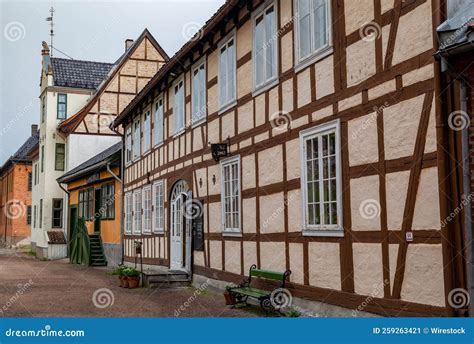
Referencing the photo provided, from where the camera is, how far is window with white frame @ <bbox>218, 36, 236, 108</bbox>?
11969 mm

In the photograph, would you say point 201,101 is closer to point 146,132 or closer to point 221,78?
point 221,78

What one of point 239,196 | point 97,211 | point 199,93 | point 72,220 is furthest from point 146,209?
point 72,220

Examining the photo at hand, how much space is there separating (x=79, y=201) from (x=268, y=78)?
1936 cm

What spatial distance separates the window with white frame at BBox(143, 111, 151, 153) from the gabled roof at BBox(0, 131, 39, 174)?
86.0 feet

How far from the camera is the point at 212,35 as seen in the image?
42.7 ft

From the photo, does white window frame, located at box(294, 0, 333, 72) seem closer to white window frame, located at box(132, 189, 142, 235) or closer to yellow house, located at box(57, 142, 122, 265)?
white window frame, located at box(132, 189, 142, 235)

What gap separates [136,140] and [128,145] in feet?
4.58

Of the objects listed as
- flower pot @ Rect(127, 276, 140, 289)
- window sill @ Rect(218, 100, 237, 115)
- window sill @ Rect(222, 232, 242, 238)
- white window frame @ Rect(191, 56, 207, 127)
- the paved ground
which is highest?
white window frame @ Rect(191, 56, 207, 127)

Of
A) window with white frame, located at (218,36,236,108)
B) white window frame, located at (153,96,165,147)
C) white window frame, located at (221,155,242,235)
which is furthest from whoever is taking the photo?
white window frame, located at (153,96,165,147)

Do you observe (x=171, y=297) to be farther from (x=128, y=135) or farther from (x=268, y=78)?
(x=128, y=135)

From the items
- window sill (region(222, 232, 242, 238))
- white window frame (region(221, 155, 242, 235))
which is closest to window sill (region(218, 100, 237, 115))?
white window frame (region(221, 155, 242, 235))

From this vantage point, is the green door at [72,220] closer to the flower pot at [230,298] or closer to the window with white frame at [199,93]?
the window with white frame at [199,93]

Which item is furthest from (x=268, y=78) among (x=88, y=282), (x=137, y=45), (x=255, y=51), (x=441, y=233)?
(x=137, y=45)

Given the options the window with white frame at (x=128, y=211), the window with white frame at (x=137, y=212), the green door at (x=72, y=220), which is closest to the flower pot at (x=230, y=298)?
the window with white frame at (x=137, y=212)
